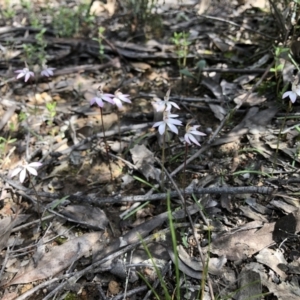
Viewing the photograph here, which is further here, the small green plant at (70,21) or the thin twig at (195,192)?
the small green plant at (70,21)

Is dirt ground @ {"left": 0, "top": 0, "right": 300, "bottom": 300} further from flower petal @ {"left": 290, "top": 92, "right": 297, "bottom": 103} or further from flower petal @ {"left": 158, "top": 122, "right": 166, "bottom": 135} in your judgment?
flower petal @ {"left": 158, "top": 122, "right": 166, "bottom": 135}

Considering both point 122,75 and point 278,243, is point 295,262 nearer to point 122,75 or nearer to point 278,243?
point 278,243

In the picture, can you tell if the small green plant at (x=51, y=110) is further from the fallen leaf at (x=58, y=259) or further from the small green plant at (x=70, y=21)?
the small green plant at (x=70, y=21)

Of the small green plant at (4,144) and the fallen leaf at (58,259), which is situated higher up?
the small green plant at (4,144)

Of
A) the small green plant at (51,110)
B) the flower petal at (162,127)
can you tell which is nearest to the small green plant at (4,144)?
the small green plant at (51,110)

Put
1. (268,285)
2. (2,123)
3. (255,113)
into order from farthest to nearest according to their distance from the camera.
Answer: (2,123)
(255,113)
(268,285)

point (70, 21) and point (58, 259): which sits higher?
point (70, 21)

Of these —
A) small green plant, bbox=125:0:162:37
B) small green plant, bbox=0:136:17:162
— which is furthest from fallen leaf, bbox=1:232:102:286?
small green plant, bbox=125:0:162:37

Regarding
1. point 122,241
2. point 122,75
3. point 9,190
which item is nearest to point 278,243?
point 122,241

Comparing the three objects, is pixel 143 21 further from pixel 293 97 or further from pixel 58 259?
pixel 58 259

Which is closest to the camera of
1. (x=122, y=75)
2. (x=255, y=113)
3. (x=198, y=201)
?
(x=198, y=201)

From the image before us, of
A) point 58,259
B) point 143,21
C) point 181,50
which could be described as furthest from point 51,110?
point 143,21
